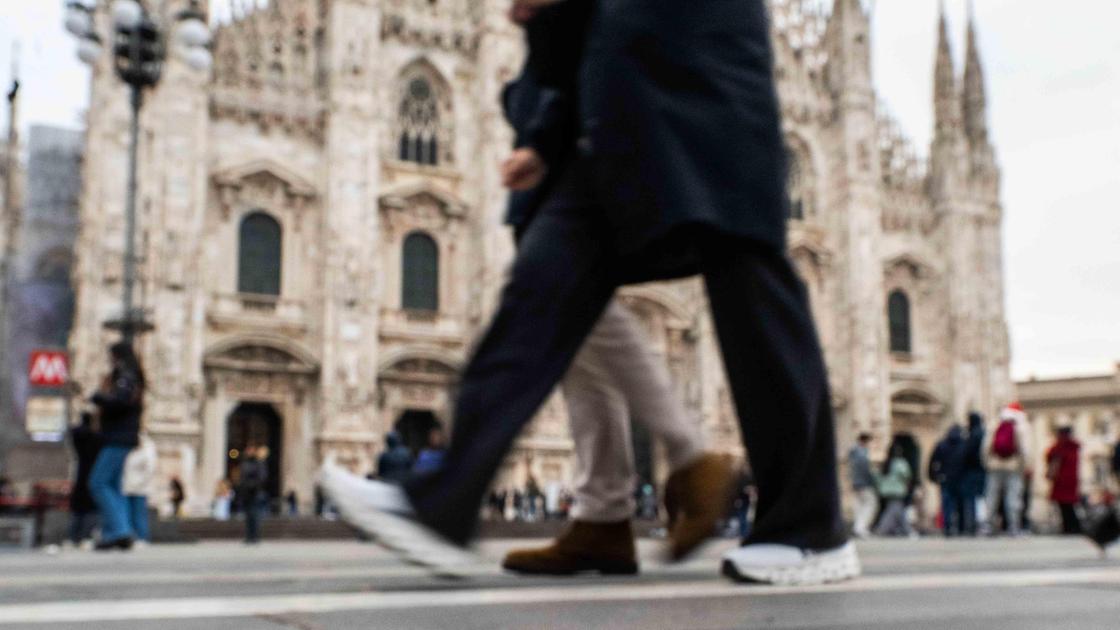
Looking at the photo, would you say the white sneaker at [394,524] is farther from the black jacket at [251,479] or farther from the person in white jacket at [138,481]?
the black jacket at [251,479]

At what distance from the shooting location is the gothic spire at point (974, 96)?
29.2m

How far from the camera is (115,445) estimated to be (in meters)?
7.55

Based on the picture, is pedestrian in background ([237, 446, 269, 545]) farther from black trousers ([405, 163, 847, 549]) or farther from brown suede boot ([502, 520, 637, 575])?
black trousers ([405, 163, 847, 549])

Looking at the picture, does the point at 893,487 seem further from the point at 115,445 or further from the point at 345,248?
the point at 345,248

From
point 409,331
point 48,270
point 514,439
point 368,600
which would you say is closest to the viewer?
point 368,600

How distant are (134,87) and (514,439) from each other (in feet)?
35.4

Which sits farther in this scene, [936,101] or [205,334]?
[936,101]

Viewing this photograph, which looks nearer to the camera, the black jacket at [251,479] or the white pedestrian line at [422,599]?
the white pedestrian line at [422,599]

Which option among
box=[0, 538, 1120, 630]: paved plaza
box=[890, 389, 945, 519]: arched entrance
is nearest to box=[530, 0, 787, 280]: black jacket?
box=[0, 538, 1120, 630]: paved plaza

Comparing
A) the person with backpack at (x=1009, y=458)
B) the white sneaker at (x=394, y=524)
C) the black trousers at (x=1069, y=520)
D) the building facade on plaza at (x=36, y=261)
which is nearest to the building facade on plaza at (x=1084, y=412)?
the person with backpack at (x=1009, y=458)

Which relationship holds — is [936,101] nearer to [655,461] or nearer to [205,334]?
[655,461]

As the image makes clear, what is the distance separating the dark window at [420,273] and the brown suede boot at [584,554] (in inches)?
790

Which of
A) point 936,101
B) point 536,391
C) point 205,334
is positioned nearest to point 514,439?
point 536,391

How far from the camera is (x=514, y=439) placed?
226 centimetres
